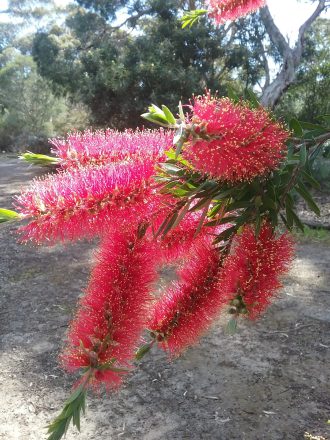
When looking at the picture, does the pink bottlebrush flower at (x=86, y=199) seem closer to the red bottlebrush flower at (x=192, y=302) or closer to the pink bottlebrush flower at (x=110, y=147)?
the pink bottlebrush flower at (x=110, y=147)

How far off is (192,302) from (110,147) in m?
0.35

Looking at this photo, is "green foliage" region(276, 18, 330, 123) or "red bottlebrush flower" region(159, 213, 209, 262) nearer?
"red bottlebrush flower" region(159, 213, 209, 262)

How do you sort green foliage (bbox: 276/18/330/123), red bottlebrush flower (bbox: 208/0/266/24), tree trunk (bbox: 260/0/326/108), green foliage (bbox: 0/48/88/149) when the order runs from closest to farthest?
1. red bottlebrush flower (bbox: 208/0/266/24)
2. tree trunk (bbox: 260/0/326/108)
3. green foliage (bbox: 276/18/330/123)
4. green foliage (bbox: 0/48/88/149)

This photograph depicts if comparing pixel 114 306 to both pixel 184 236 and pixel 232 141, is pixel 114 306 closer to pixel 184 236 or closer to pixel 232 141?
pixel 184 236

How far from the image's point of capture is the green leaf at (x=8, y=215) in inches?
29.9

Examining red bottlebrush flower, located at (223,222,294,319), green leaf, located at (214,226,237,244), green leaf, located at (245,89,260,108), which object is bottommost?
red bottlebrush flower, located at (223,222,294,319)

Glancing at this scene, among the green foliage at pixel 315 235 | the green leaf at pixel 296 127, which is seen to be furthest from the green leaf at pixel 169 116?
the green foliage at pixel 315 235

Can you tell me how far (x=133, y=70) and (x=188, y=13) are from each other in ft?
29.3

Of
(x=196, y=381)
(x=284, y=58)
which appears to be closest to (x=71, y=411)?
(x=196, y=381)

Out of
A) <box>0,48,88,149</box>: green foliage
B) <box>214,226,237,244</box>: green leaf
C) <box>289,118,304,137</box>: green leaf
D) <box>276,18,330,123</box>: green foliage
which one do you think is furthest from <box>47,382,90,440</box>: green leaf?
<box>0,48,88,149</box>: green foliage

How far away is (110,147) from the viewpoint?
867mm

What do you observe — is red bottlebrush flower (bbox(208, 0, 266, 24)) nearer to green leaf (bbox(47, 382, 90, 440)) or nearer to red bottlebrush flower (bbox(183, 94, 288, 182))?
red bottlebrush flower (bbox(183, 94, 288, 182))

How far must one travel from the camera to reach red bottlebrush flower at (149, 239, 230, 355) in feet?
3.07

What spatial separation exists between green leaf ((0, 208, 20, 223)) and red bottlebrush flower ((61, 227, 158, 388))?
0.19 m
